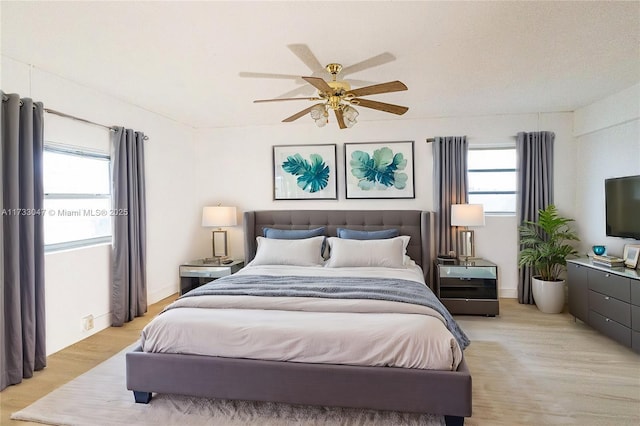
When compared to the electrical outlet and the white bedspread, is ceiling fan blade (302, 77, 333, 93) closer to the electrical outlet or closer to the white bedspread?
the white bedspread

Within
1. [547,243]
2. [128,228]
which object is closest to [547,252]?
[547,243]

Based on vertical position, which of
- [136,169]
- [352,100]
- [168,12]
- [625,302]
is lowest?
[625,302]

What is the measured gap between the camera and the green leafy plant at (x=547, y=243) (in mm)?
4242

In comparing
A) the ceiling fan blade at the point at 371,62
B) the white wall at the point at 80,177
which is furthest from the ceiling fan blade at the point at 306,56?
the white wall at the point at 80,177

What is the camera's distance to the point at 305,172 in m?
5.13

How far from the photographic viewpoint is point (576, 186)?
4617 millimetres

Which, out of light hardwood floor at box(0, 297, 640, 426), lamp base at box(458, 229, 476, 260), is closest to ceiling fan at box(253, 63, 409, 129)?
light hardwood floor at box(0, 297, 640, 426)

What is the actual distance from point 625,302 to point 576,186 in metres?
1.98

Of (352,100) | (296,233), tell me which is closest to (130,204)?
(296,233)

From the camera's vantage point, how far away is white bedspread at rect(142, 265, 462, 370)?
2.20 meters

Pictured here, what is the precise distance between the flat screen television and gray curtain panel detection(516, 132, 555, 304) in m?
0.75

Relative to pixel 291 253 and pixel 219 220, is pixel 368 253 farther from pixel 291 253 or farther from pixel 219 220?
pixel 219 220

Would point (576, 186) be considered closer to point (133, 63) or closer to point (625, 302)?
point (625, 302)

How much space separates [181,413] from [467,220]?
359 cm
